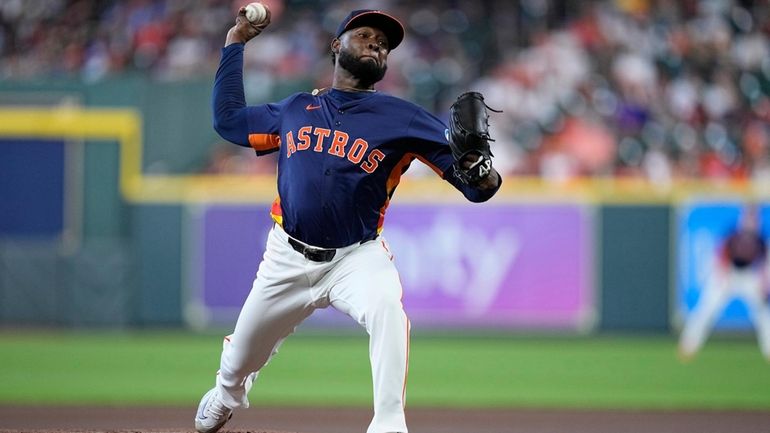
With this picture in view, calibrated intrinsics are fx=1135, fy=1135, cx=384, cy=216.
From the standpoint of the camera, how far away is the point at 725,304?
13.8m

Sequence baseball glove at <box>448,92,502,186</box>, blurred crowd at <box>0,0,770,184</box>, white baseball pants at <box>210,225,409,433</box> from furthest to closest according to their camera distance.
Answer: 1. blurred crowd at <box>0,0,770,184</box>
2. white baseball pants at <box>210,225,409,433</box>
3. baseball glove at <box>448,92,502,186</box>

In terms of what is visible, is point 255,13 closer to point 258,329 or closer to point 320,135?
point 320,135

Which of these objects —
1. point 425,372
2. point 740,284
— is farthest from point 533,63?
point 425,372

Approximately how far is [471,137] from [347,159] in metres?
0.65

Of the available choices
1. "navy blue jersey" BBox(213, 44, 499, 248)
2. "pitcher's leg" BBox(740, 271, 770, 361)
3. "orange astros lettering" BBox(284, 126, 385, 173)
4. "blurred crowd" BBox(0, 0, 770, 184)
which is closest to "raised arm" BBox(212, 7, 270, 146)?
"navy blue jersey" BBox(213, 44, 499, 248)

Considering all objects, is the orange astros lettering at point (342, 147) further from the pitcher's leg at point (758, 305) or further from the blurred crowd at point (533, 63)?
the blurred crowd at point (533, 63)

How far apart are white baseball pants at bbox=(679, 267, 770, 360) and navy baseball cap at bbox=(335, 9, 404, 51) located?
329 inches

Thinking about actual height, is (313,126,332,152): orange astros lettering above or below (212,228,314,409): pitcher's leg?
above

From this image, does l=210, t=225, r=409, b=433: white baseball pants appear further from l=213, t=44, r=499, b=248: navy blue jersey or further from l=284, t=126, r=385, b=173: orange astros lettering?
l=284, t=126, r=385, b=173: orange astros lettering

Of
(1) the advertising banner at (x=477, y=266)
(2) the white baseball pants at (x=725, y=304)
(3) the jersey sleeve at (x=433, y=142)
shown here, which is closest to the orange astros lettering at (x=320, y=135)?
(3) the jersey sleeve at (x=433, y=142)

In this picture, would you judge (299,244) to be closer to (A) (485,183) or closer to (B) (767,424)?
(A) (485,183)

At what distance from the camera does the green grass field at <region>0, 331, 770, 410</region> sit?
9.17 m

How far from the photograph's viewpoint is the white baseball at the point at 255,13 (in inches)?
210

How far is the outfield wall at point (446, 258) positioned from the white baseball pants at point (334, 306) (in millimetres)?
8953
